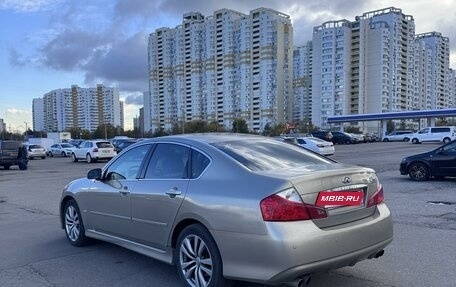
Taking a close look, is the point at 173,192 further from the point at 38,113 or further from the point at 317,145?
the point at 38,113

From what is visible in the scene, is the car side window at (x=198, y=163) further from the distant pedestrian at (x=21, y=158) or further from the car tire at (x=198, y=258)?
the distant pedestrian at (x=21, y=158)

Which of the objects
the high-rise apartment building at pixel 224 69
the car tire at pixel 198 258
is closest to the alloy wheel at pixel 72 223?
the car tire at pixel 198 258

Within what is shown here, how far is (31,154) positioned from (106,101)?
11542cm

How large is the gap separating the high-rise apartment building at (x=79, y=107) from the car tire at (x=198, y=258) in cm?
14590

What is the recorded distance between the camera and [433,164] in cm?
1380

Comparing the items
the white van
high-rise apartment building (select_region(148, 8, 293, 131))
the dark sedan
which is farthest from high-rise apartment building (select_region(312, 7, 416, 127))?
the dark sedan

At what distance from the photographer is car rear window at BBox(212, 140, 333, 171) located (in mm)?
4324

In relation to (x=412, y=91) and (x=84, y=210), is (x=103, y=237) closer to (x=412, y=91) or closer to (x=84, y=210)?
(x=84, y=210)

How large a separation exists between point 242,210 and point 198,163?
0.92m

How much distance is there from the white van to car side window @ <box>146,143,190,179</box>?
44495 mm

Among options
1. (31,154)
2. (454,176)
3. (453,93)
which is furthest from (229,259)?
(453,93)

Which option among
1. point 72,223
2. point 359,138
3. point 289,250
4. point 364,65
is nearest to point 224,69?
point 364,65

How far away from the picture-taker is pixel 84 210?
20.2 ft

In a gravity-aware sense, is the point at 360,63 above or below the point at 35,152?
above
